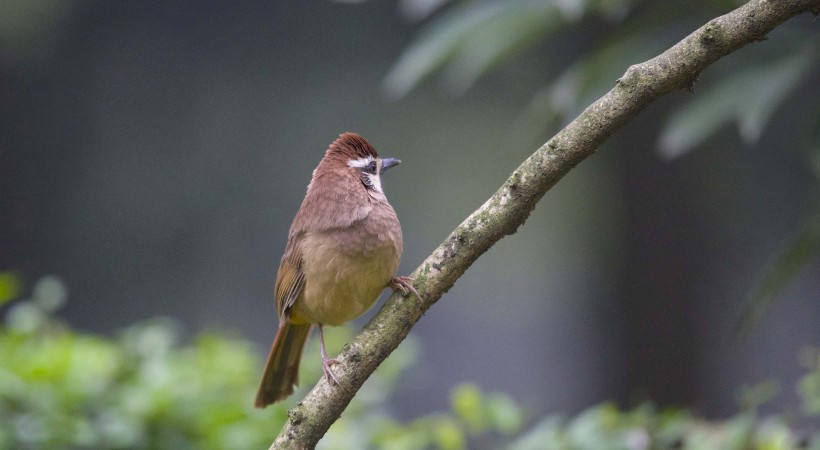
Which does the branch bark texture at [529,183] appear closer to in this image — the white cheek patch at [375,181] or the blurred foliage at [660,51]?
the white cheek patch at [375,181]

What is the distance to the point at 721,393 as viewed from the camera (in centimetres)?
561

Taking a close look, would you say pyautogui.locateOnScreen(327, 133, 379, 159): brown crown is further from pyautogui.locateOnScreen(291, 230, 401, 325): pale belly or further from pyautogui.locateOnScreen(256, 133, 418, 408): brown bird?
pyautogui.locateOnScreen(291, 230, 401, 325): pale belly

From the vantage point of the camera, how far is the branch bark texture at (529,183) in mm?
1745

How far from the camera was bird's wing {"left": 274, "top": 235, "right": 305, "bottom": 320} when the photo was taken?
281cm

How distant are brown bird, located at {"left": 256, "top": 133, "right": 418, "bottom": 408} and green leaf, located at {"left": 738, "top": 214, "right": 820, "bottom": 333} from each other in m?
1.14

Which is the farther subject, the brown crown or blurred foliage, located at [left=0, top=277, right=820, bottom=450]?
the brown crown

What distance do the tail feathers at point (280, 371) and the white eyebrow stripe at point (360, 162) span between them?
56 centimetres

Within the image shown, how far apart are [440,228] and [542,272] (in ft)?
3.60

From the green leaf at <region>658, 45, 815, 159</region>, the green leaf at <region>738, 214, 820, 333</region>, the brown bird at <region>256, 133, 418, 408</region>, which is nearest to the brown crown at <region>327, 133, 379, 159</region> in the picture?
the brown bird at <region>256, 133, 418, 408</region>

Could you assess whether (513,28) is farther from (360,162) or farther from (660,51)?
(360,162)

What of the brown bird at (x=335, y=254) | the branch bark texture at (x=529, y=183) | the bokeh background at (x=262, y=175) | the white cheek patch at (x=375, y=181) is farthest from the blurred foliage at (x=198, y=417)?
the bokeh background at (x=262, y=175)

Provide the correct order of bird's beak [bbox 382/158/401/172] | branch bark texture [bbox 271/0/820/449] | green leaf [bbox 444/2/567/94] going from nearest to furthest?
1. branch bark texture [bbox 271/0/820/449]
2. bird's beak [bbox 382/158/401/172]
3. green leaf [bbox 444/2/567/94]

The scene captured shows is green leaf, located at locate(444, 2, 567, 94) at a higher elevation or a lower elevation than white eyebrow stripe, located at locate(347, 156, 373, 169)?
higher

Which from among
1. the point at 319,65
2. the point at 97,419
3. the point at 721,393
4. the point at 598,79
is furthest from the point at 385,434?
the point at 319,65
